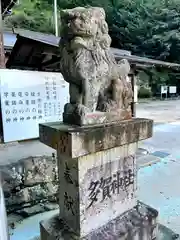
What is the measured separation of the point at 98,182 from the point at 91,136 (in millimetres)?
383

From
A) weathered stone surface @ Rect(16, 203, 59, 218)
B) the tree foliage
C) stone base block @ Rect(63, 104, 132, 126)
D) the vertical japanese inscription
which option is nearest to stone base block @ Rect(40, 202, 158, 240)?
the vertical japanese inscription

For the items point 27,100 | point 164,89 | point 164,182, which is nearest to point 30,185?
point 27,100

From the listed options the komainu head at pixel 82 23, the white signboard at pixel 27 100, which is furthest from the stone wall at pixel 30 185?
the komainu head at pixel 82 23

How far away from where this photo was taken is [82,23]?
1.28 m

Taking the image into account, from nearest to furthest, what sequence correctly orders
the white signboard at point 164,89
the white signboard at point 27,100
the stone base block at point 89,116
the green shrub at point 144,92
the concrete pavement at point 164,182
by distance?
the stone base block at point 89,116 → the concrete pavement at point 164,182 → the white signboard at point 27,100 → the white signboard at point 164,89 → the green shrub at point 144,92

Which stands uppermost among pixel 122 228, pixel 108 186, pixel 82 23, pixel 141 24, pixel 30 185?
pixel 141 24

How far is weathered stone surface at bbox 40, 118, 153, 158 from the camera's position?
1.21 meters

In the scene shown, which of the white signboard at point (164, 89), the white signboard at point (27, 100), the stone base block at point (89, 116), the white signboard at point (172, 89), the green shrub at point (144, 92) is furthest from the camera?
the white signboard at point (172, 89)

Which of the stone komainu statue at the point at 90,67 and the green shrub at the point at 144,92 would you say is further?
the green shrub at the point at 144,92

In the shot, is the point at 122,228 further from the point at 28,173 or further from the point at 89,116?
the point at 28,173

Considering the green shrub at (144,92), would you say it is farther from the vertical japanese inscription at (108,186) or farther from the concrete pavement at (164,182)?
the vertical japanese inscription at (108,186)

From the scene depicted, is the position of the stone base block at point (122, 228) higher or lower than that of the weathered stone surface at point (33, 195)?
higher

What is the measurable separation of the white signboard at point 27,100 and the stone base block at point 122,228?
5.27ft

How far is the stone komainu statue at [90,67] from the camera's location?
4.29 ft
